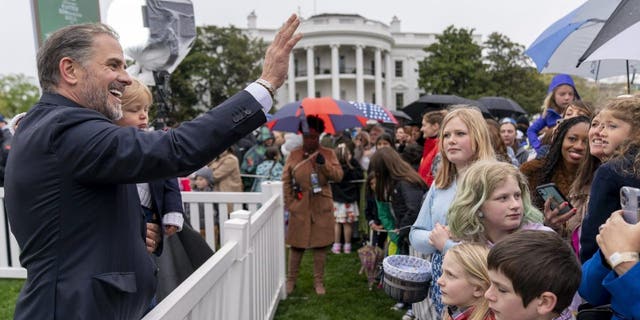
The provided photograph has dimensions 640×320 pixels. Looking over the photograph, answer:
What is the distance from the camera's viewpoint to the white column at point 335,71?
62812 mm

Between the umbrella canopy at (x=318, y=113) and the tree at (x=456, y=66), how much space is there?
42.3 m

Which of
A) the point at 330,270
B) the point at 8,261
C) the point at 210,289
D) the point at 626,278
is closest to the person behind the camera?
the point at 626,278

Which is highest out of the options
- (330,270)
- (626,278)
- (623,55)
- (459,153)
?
(623,55)

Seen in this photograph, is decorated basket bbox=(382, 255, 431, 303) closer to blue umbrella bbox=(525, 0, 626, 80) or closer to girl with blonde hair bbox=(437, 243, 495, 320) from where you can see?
girl with blonde hair bbox=(437, 243, 495, 320)

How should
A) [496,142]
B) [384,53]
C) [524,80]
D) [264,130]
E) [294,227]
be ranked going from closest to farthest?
[496,142] < [294,227] < [264,130] < [524,80] < [384,53]

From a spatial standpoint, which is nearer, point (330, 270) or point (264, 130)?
point (330, 270)

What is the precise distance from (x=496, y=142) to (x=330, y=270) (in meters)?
3.13

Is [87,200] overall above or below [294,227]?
above

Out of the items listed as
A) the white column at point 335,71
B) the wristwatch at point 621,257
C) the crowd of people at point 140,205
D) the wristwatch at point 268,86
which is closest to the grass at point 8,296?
the crowd of people at point 140,205

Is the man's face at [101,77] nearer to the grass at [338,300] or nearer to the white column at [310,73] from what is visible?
the grass at [338,300]

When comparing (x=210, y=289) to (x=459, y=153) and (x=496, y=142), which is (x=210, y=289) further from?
(x=496, y=142)

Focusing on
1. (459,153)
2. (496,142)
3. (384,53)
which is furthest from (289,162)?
(384,53)

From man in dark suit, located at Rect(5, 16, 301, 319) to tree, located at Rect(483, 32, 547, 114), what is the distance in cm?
4504

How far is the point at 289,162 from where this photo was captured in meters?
5.33
